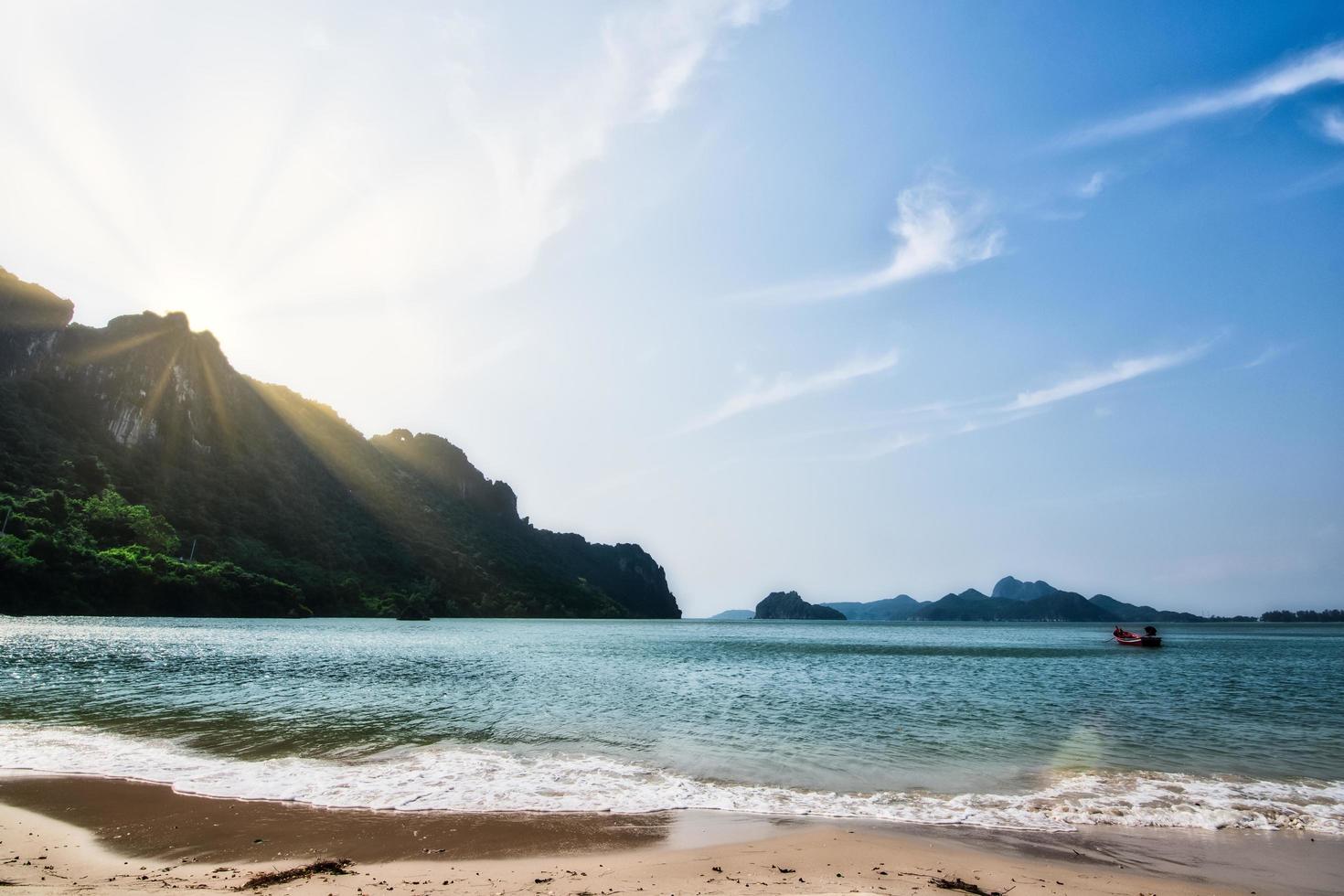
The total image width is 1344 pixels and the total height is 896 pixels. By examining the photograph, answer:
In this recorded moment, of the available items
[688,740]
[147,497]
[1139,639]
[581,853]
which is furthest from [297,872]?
[147,497]

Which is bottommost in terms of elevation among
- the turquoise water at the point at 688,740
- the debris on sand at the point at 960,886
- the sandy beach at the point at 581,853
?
the turquoise water at the point at 688,740

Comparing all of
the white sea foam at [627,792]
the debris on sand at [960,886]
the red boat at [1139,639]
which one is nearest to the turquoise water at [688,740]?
the white sea foam at [627,792]

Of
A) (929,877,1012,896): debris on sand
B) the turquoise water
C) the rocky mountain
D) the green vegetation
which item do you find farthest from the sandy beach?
the rocky mountain

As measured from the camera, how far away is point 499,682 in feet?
119

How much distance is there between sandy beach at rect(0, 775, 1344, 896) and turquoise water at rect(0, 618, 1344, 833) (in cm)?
114

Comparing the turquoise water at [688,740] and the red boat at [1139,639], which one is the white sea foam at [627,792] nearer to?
the turquoise water at [688,740]

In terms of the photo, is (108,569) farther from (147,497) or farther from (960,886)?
(960,886)

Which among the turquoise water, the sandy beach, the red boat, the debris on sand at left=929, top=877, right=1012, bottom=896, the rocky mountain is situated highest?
the rocky mountain

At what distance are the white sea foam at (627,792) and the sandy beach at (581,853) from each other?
73cm

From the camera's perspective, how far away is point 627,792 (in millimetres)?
14453

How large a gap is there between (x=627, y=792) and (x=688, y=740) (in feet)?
21.1

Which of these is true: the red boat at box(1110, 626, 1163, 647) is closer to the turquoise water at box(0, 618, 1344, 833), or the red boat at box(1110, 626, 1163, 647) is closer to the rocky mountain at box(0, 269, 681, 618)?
the turquoise water at box(0, 618, 1344, 833)

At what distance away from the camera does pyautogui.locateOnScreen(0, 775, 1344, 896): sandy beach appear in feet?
29.3

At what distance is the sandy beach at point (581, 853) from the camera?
894 cm
